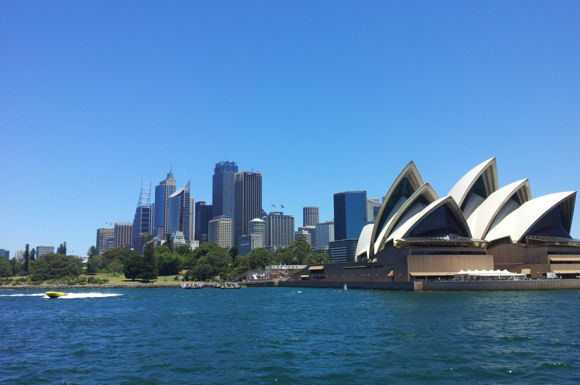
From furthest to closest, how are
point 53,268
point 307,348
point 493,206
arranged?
point 53,268 → point 493,206 → point 307,348

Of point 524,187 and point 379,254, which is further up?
point 524,187

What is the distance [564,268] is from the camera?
71.6 metres

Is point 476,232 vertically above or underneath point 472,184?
underneath

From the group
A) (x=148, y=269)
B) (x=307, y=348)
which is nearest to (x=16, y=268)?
(x=148, y=269)

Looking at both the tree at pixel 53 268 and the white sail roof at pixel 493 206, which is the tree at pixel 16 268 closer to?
the tree at pixel 53 268

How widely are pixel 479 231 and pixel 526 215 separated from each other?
7525mm

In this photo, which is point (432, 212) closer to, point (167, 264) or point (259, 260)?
point (259, 260)

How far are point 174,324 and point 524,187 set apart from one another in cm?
6434

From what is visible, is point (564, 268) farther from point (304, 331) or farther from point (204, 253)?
point (204, 253)

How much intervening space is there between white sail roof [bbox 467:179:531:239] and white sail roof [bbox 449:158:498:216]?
1851 mm

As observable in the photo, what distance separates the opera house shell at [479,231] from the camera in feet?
234

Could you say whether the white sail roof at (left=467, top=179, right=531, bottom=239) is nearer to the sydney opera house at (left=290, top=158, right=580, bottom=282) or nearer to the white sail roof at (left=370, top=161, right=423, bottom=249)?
the sydney opera house at (left=290, top=158, right=580, bottom=282)

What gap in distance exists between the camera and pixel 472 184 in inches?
3041

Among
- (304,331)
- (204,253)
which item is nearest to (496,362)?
(304,331)
